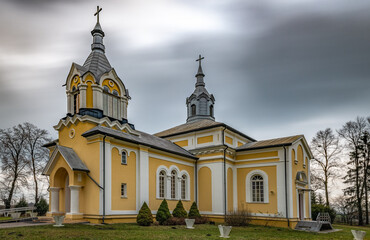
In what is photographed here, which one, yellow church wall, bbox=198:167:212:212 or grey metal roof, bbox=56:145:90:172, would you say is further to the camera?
yellow church wall, bbox=198:167:212:212

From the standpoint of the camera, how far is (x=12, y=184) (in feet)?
95.1

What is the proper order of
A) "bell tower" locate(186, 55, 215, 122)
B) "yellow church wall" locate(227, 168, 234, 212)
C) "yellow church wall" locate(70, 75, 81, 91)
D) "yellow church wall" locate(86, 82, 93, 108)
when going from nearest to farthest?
"yellow church wall" locate(86, 82, 93, 108) → "yellow church wall" locate(70, 75, 81, 91) → "yellow church wall" locate(227, 168, 234, 212) → "bell tower" locate(186, 55, 215, 122)

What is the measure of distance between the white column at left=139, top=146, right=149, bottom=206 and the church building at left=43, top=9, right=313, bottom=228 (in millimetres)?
60

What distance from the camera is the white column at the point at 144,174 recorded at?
735 inches

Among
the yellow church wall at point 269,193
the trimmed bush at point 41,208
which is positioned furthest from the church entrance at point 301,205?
the trimmed bush at point 41,208

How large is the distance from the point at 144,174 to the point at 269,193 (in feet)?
29.7

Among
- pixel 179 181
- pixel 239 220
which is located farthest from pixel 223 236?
pixel 179 181

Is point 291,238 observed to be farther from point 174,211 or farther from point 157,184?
point 157,184

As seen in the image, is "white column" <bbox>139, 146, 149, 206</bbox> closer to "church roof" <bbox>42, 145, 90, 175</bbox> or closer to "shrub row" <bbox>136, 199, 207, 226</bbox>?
"shrub row" <bbox>136, 199, 207, 226</bbox>

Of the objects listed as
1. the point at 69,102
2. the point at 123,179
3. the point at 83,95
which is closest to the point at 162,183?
the point at 123,179

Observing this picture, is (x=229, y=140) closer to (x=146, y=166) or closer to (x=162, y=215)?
A: (x=146, y=166)

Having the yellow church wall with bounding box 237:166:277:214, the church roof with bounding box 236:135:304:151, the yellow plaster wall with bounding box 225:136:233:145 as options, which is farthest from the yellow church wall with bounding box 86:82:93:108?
the yellow church wall with bounding box 237:166:277:214

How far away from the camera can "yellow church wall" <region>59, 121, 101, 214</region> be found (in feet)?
54.3

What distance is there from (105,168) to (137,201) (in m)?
3.09
